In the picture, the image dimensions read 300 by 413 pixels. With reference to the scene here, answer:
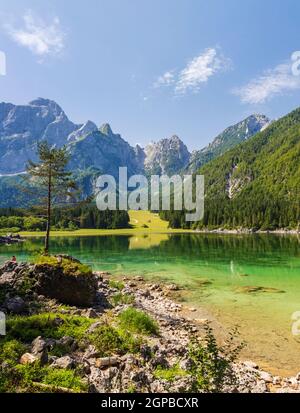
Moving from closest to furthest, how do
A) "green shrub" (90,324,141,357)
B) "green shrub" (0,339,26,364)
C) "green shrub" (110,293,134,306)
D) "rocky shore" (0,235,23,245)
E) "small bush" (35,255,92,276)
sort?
1. "green shrub" (0,339,26,364)
2. "green shrub" (90,324,141,357)
3. "small bush" (35,255,92,276)
4. "green shrub" (110,293,134,306)
5. "rocky shore" (0,235,23,245)

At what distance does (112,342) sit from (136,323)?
15.8ft

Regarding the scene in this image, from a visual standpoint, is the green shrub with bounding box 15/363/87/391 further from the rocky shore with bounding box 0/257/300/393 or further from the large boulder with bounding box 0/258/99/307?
the large boulder with bounding box 0/258/99/307

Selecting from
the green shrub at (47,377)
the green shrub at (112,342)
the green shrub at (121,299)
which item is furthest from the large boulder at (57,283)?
the green shrub at (47,377)

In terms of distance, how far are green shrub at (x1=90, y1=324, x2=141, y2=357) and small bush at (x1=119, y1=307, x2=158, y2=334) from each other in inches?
106

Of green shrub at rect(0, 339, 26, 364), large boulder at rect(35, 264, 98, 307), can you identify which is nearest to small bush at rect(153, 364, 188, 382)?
green shrub at rect(0, 339, 26, 364)

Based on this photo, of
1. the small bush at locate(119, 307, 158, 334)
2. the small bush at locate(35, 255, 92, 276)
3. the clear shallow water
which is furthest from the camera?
the small bush at locate(35, 255, 92, 276)

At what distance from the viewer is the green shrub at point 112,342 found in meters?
17.8

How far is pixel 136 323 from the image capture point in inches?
909

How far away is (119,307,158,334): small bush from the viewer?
74.2 feet

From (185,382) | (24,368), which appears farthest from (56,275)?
(185,382)

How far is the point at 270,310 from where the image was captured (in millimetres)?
31250

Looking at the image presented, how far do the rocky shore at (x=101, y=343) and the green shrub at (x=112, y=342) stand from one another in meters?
0.06

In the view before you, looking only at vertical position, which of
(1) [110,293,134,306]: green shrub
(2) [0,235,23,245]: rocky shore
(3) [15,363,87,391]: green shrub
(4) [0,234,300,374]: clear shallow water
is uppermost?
(3) [15,363,87,391]: green shrub
